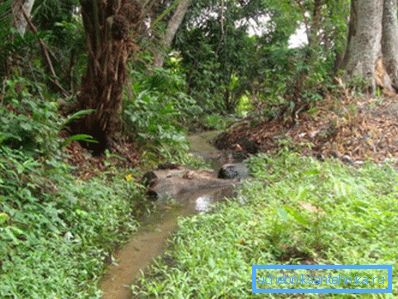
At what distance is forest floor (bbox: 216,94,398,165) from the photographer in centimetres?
525

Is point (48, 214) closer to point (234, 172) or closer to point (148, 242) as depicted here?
point (148, 242)

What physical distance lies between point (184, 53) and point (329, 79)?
21.0ft

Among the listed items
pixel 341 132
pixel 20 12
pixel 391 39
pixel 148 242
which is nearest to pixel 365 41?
pixel 391 39

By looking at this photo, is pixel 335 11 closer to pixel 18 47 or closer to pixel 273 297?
pixel 18 47

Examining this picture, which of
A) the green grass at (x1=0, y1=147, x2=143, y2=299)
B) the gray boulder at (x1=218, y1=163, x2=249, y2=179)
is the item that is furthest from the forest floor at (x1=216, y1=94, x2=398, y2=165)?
the green grass at (x1=0, y1=147, x2=143, y2=299)

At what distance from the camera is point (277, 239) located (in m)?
2.85

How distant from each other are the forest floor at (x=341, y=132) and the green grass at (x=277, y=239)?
5.11ft

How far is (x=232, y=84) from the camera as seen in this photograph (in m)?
13.7

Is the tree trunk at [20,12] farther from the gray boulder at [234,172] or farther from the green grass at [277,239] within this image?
the green grass at [277,239]

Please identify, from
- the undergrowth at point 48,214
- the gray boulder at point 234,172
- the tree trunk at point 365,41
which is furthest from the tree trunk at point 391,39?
the undergrowth at point 48,214

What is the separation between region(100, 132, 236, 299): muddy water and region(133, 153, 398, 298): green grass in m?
0.13

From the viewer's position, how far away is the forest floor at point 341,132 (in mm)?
5246

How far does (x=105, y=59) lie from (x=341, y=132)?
134 inches

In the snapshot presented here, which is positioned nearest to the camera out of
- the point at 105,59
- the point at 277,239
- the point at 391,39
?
the point at 277,239
